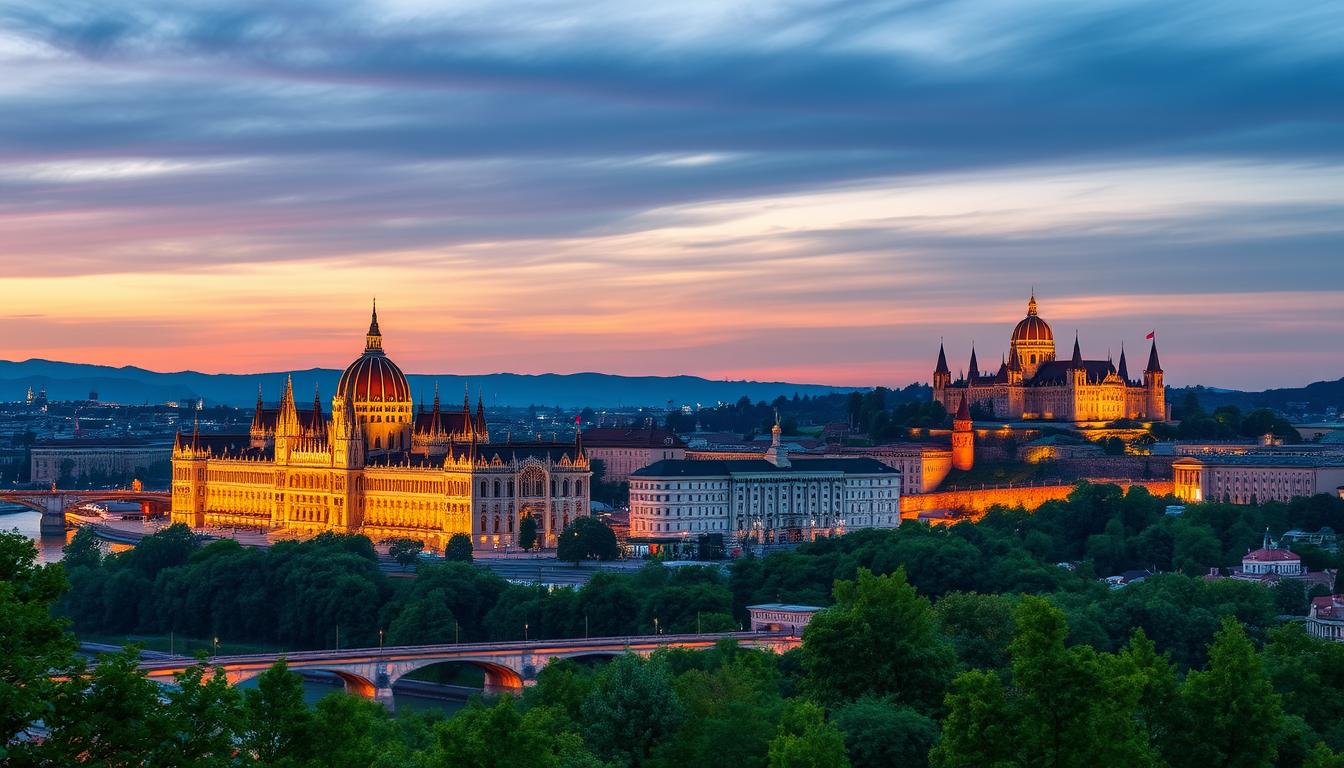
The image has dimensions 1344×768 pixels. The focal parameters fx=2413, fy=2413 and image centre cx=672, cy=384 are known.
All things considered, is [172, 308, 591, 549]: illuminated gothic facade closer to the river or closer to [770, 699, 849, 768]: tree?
the river

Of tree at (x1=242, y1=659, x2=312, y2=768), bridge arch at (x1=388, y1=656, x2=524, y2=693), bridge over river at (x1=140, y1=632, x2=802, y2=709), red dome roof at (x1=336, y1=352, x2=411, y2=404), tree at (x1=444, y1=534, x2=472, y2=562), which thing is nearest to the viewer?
tree at (x1=242, y1=659, x2=312, y2=768)

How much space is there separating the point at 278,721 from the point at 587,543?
90.2 m

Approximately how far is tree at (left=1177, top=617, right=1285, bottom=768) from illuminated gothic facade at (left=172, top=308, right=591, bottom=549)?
93746mm

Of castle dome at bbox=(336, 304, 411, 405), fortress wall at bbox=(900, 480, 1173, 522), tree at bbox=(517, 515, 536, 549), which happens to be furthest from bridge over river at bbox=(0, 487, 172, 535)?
fortress wall at bbox=(900, 480, 1173, 522)

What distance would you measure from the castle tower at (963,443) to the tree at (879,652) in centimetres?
12078

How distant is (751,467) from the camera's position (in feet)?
482

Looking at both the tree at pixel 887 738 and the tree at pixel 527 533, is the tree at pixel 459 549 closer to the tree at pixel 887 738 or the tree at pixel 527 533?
the tree at pixel 527 533

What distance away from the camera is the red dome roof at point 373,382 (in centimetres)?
15900

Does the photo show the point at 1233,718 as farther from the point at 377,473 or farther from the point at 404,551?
the point at 377,473

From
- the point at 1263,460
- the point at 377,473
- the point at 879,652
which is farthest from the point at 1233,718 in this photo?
the point at 1263,460

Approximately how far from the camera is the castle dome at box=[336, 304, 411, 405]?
159m

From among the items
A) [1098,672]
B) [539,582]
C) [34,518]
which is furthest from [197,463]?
[1098,672]

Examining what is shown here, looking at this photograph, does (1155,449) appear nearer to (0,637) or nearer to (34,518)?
(34,518)

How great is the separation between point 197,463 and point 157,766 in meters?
144
